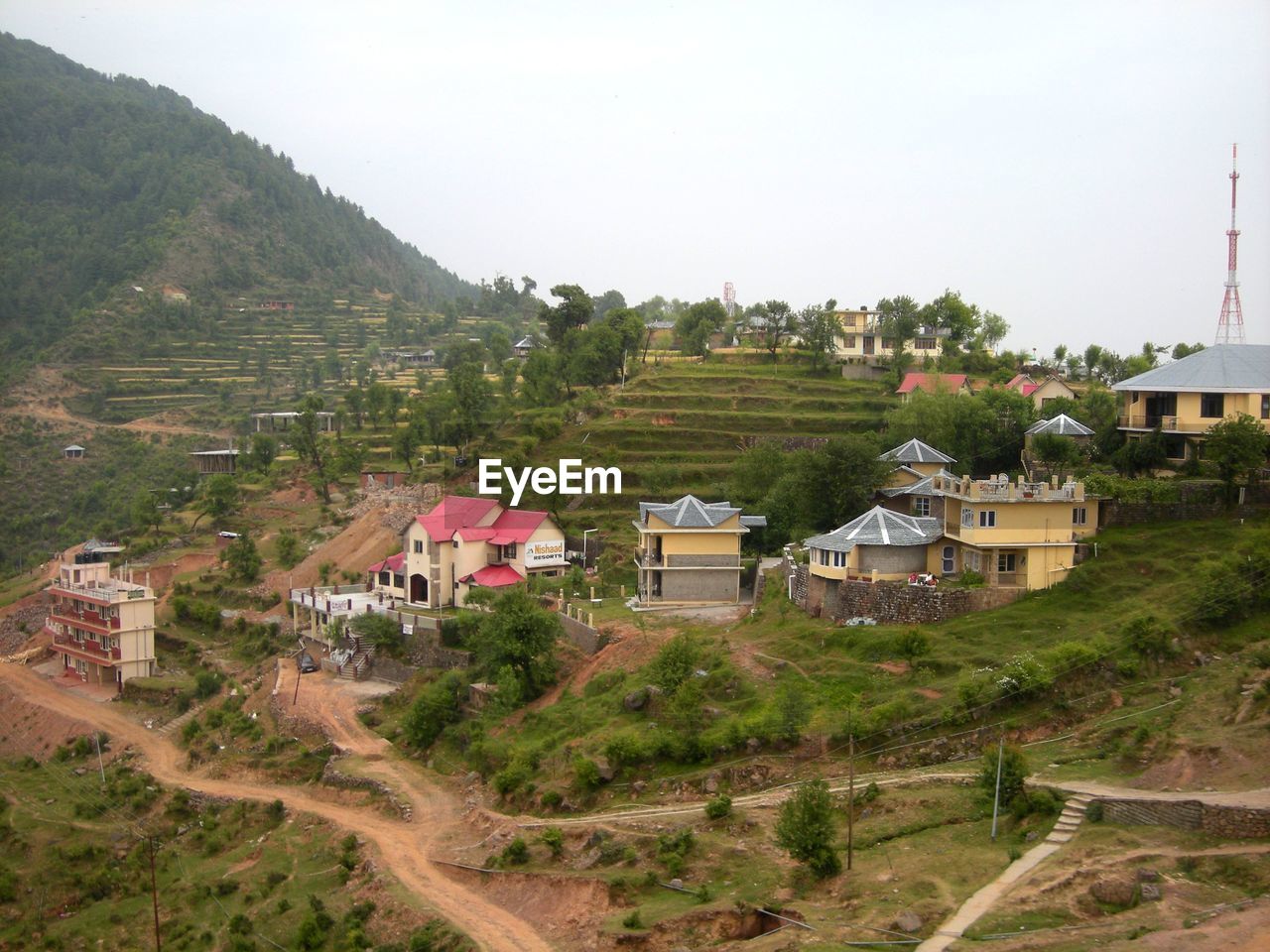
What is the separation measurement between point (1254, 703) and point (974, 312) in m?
41.9

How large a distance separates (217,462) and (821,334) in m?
30.7

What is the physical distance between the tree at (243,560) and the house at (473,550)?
9723 mm

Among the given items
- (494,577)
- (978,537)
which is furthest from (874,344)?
(978,537)

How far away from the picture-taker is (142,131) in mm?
122938

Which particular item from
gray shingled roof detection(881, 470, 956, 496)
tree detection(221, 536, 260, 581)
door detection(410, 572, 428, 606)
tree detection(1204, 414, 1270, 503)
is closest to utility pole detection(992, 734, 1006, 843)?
tree detection(1204, 414, 1270, 503)

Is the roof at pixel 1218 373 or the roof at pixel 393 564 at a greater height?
the roof at pixel 1218 373

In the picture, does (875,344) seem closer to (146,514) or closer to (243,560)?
(243,560)

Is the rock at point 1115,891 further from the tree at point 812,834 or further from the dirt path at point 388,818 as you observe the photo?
the dirt path at point 388,818

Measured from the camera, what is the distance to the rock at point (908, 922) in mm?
14930

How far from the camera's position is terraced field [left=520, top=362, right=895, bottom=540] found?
43.3 metres

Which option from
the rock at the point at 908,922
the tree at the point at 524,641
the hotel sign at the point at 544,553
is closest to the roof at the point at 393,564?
the hotel sign at the point at 544,553

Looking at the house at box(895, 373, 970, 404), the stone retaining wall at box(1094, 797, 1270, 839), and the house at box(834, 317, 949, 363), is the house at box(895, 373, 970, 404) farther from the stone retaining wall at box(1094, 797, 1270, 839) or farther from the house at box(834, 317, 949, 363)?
the stone retaining wall at box(1094, 797, 1270, 839)

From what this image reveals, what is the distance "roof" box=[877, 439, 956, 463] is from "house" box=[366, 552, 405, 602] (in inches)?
609

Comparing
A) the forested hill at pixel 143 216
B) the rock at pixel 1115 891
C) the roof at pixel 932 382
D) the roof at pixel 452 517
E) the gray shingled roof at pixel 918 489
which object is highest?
the forested hill at pixel 143 216
